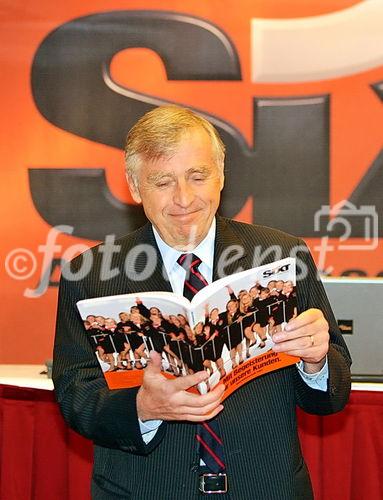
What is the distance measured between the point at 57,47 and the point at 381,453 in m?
3.01

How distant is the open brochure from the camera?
5.29 feet

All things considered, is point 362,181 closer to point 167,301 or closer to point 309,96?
point 309,96

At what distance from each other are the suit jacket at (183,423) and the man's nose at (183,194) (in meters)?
0.12

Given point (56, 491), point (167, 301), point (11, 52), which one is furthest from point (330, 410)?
point (11, 52)

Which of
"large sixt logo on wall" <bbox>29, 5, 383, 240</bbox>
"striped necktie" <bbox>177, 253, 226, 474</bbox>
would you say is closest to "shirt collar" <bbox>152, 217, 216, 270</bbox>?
"striped necktie" <bbox>177, 253, 226, 474</bbox>

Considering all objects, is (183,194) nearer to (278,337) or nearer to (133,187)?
(133,187)

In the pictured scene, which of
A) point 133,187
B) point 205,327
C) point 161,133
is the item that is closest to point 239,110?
point 133,187

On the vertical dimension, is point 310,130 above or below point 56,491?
above

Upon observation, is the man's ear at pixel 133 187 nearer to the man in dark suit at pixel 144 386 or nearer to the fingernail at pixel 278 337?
the man in dark suit at pixel 144 386

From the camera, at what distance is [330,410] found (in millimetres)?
1903

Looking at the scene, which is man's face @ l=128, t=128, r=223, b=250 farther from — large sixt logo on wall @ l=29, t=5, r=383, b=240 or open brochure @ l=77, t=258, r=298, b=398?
large sixt logo on wall @ l=29, t=5, r=383, b=240

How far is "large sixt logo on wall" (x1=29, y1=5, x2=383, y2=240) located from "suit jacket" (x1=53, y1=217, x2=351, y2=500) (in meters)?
2.78

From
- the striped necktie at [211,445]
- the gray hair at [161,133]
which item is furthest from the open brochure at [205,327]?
the gray hair at [161,133]

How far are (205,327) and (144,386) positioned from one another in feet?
0.67
